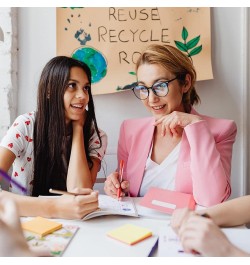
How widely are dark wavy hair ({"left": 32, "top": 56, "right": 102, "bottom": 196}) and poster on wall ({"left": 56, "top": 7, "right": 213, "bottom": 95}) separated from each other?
0.33 meters

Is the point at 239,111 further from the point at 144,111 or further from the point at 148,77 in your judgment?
the point at 148,77

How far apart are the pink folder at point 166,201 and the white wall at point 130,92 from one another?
0.69m

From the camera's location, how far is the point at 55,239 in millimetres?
794

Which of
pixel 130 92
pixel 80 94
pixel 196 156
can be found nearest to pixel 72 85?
pixel 80 94

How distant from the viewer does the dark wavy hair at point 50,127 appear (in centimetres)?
136

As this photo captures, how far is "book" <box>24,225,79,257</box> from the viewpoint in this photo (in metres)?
0.74

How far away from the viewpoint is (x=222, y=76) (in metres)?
1.73

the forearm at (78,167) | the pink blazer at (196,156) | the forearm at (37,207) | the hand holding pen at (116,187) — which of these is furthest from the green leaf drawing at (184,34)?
the forearm at (37,207)

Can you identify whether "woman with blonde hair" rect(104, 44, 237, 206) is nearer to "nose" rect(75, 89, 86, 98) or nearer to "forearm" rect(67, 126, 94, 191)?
"forearm" rect(67, 126, 94, 191)

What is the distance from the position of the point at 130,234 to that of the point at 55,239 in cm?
17

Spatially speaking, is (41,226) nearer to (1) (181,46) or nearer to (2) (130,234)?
(2) (130,234)

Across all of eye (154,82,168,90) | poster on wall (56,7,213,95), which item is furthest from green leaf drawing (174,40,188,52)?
eye (154,82,168,90)

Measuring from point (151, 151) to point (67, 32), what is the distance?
2.42ft
